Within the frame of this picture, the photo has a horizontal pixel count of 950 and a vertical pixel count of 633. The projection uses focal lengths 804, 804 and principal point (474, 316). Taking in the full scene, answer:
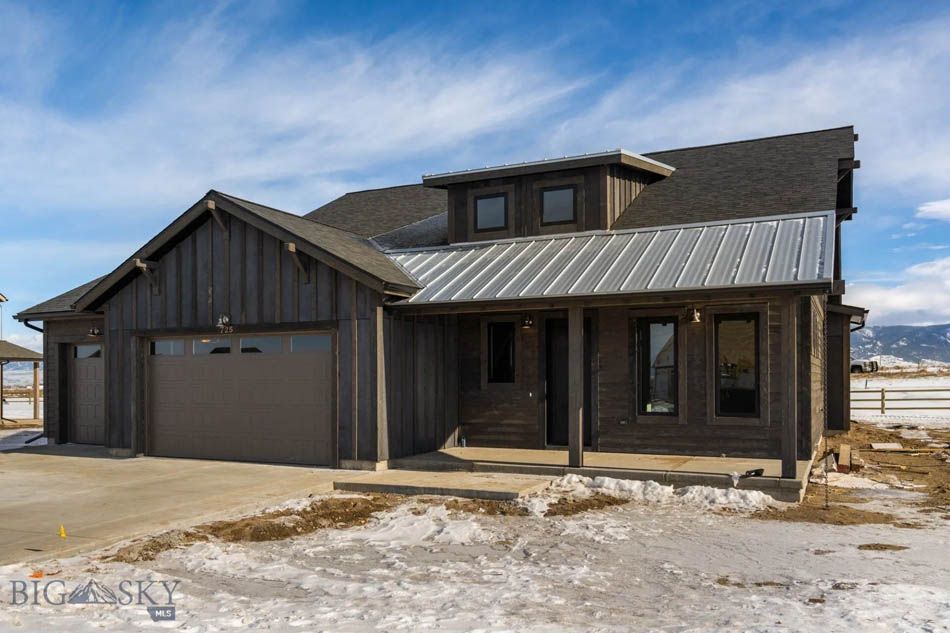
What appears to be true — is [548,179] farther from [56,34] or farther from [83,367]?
[83,367]

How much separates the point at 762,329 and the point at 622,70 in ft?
16.9

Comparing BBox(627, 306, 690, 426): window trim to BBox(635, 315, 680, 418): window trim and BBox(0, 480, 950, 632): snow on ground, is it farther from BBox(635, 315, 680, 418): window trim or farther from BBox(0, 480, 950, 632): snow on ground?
BBox(0, 480, 950, 632): snow on ground

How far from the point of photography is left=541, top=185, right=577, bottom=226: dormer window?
586 inches

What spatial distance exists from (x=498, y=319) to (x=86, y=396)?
975 centimetres

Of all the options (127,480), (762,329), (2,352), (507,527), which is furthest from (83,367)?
(762,329)

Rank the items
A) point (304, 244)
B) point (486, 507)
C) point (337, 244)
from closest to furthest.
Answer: point (486, 507), point (304, 244), point (337, 244)

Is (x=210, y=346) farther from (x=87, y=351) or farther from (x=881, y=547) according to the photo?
(x=881, y=547)

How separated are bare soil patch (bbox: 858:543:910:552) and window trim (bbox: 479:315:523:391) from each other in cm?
722

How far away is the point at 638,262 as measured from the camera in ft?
40.1

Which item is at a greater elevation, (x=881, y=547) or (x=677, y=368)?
(x=677, y=368)

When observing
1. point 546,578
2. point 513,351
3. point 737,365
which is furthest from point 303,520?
point 737,365

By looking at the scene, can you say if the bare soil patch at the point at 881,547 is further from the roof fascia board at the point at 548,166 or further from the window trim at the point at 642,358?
the roof fascia board at the point at 548,166

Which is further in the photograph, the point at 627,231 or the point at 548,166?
the point at 548,166

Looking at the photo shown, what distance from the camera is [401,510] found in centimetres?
979
